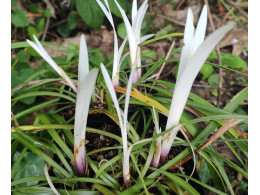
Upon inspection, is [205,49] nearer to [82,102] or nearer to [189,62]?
[189,62]

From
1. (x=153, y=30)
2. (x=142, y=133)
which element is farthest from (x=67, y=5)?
(x=142, y=133)

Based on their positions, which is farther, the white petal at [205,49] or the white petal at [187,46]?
the white petal at [187,46]

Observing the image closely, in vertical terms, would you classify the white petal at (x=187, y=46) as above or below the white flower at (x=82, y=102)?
above

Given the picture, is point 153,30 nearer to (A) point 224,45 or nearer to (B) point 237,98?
(A) point 224,45

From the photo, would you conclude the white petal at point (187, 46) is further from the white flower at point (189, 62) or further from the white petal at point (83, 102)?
the white petal at point (83, 102)

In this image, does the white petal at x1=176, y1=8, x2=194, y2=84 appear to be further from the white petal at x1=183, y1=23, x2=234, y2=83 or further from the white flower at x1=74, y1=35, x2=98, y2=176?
the white flower at x1=74, y1=35, x2=98, y2=176

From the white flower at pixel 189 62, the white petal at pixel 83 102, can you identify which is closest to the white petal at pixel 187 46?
the white flower at pixel 189 62
